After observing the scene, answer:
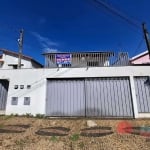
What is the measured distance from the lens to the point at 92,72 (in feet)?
36.4

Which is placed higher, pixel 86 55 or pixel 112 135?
pixel 86 55

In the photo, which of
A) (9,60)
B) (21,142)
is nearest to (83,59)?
(21,142)

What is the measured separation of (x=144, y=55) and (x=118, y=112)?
1181 centimetres

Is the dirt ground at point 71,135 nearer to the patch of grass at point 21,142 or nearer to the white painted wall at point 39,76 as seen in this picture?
the patch of grass at point 21,142

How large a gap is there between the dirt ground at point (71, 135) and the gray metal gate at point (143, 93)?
1488 millimetres

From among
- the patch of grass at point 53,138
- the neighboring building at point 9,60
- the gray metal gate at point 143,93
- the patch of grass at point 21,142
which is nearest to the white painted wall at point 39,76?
the gray metal gate at point 143,93

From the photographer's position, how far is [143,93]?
34.6 ft

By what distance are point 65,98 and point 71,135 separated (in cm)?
399

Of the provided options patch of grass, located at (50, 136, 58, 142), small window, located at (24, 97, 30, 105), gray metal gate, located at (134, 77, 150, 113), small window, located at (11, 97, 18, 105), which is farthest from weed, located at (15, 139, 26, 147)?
gray metal gate, located at (134, 77, 150, 113)

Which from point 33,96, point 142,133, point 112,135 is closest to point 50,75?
point 33,96

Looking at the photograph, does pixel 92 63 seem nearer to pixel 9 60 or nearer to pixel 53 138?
pixel 53 138

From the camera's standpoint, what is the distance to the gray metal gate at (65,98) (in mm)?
10641

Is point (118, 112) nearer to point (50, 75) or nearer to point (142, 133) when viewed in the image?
point (142, 133)

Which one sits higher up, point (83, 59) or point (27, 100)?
point (83, 59)
